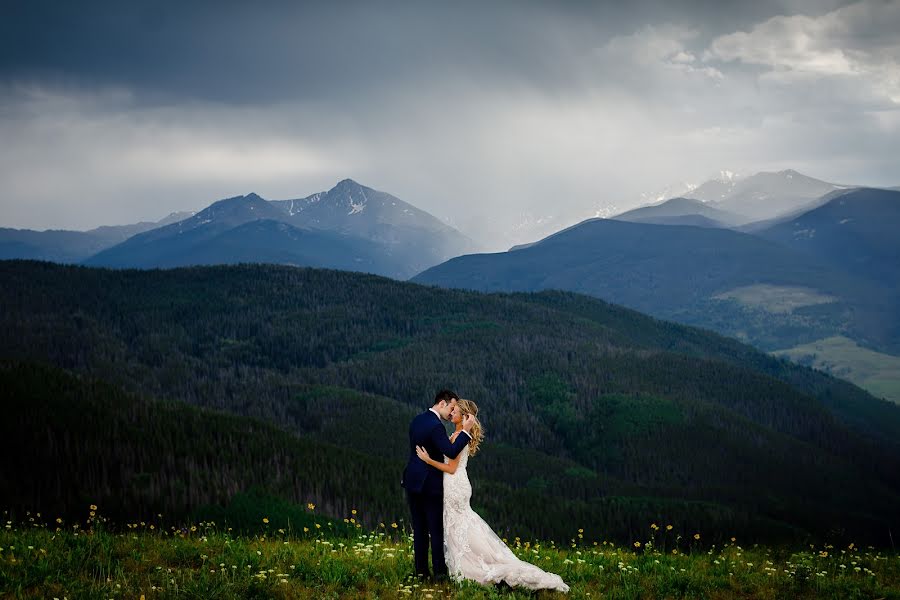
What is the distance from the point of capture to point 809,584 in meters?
19.8

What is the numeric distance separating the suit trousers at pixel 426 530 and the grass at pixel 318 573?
59 centimetres

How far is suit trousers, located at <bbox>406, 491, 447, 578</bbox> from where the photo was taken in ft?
62.6

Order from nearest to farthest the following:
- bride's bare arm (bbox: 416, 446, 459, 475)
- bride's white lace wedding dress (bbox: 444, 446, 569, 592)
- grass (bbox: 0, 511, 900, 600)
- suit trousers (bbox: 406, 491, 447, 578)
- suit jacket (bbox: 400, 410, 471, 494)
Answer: grass (bbox: 0, 511, 900, 600)
suit jacket (bbox: 400, 410, 471, 494)
bride's bare arm (bbox: 416, 446, 459, 475)
bride's white lace wedding dress (bbox: 444, 446, 569, 592)
suit trousers (bbox: 406, 491, 447, 578)

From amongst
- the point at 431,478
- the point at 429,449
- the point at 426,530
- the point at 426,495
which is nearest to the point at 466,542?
the point at 426,530

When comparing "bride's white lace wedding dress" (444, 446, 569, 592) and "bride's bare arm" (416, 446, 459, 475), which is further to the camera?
"bride's white lace wedding dress" (444, 446, 569, 592)

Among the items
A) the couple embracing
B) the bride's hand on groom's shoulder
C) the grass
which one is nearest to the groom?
the couple embracing

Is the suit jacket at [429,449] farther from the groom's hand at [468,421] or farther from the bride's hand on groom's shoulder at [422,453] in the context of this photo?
the groom's hand at [468,421]

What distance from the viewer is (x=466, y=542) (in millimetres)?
19203

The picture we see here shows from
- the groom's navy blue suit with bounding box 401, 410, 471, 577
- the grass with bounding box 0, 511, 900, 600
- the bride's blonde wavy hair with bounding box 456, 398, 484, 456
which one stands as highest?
the bride's blonde wavy hair with bounding box 456, 398, 484, 456

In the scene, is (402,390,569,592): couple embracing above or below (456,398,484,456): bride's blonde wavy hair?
below

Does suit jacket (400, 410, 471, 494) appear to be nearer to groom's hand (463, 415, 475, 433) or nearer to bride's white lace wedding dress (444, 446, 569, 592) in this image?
groom's hand (463, 415, 475, 433)

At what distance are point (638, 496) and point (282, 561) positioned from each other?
5407 inches

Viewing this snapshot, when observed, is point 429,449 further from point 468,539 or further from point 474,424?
point 468,539

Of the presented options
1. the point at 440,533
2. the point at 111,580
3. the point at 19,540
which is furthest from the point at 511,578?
the point at 19,540
